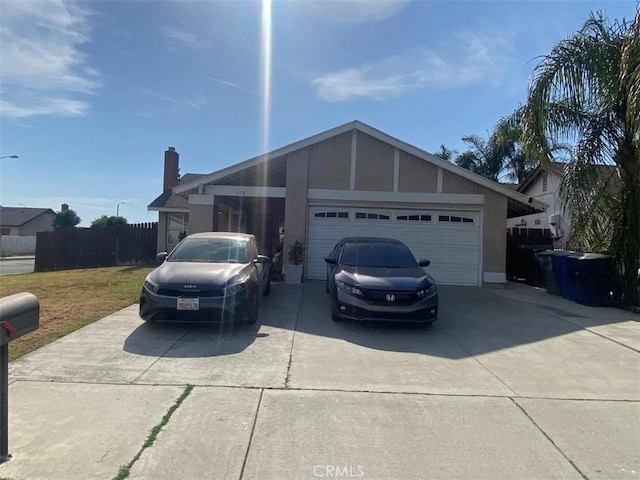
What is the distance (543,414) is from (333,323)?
13.7 feet

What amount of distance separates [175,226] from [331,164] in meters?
11.2

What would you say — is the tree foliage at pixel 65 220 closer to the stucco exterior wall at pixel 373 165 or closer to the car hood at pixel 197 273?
the stucco exterior wall at pixel 373 165

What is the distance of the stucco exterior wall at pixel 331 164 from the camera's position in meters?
13.8

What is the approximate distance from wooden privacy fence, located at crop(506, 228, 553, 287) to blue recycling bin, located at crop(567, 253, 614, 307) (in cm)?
404

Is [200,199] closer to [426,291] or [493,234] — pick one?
[426,291]

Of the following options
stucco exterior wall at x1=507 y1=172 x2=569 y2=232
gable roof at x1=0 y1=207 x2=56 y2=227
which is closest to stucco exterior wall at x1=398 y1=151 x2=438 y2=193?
stucco exterior wall at x1=507 y1=172 x2=569 y2=232

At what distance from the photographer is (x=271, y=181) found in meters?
14.6

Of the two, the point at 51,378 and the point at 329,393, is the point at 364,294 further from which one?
the point at 51,378

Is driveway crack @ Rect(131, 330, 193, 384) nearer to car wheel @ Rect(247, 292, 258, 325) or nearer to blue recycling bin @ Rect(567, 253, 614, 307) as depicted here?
car wheel @ Rect(247, 292, 258, 325)

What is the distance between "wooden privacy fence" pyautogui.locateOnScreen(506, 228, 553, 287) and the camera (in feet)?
50.1

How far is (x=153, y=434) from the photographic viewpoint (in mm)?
3742

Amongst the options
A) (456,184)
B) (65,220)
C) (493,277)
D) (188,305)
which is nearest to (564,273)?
(493,277)

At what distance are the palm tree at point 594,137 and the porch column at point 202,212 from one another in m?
8.77

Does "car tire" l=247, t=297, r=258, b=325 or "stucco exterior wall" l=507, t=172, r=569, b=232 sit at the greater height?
"stucco exterior wall" l=507, t=172, r=569, b=232
